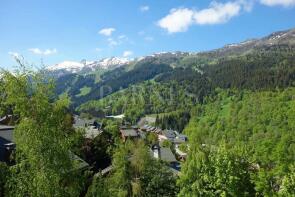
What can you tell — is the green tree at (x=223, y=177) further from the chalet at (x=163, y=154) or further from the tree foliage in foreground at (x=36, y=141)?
the chalet at (x=163, y=154)

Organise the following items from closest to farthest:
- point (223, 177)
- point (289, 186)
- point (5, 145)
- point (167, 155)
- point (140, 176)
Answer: point (289, 186), point (223, 177), point (5, 145), point (140, 176), point (167, 155)

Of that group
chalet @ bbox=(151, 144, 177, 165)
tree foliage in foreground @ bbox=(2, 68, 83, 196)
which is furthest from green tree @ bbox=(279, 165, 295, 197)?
chalet @ bbox=(151, 144, 177, 165)

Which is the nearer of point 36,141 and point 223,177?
point 36,141

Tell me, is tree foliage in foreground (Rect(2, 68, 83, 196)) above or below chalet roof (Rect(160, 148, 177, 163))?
above

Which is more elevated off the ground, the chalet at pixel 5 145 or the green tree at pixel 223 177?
the chalet at pixel 5 145

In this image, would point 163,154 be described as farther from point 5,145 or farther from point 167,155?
point 5,145

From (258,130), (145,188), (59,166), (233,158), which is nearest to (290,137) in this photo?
(258,130)

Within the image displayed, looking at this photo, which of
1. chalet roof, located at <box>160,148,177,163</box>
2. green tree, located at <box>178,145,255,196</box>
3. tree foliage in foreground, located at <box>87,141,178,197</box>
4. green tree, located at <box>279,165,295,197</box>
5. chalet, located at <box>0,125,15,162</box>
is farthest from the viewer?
chalet roof, located at <box>160,148,177,163</box>

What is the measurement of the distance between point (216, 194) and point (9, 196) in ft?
76.9

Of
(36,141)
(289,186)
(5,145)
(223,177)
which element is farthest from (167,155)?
(36,141)

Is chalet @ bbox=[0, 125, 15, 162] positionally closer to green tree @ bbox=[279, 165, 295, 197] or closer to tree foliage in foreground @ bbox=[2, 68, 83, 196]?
tree foliage in foreground @ bbox=[2, 68, 83, 196]

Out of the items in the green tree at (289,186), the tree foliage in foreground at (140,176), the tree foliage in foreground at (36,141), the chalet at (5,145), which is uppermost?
the tree foliage in foreground at (36,141)

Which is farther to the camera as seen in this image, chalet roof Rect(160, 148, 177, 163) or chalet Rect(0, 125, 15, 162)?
chalet roof Rect(160, 148, 177, 163)

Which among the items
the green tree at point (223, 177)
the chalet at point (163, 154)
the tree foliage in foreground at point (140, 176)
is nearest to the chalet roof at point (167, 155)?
the chalet at point (163, 154)
